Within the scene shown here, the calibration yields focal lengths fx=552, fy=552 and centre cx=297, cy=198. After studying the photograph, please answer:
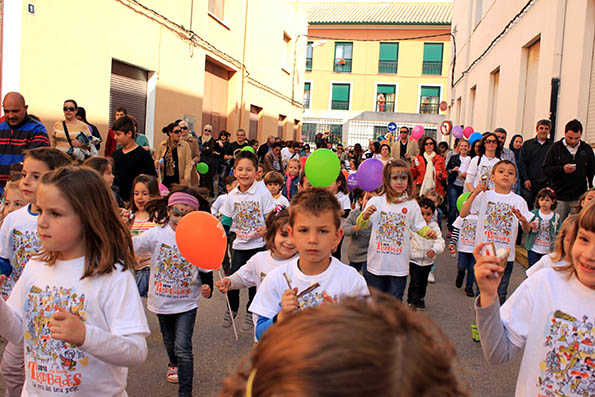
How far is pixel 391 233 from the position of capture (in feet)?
17.4

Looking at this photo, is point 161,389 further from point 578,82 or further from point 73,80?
point 578,82

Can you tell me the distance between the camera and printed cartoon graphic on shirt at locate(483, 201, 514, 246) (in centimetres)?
582

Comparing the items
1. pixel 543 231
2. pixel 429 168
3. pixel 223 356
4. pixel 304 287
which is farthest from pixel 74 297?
pixel 429 168

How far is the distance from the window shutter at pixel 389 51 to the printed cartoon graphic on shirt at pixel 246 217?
133ft

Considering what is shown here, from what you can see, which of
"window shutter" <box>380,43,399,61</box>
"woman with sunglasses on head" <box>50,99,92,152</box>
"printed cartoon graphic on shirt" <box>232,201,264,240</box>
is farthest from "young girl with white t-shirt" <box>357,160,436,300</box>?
"window shutter" <box>380,43,399,61</box>

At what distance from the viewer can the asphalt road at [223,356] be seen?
426cm

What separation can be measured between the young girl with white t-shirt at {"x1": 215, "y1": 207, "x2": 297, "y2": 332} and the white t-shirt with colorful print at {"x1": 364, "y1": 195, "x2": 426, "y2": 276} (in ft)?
4.35

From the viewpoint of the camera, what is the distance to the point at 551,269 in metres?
2.52

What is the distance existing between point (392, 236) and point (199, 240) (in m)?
2.26

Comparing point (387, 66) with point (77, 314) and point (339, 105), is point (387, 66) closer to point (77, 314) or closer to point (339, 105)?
point (339, 105)

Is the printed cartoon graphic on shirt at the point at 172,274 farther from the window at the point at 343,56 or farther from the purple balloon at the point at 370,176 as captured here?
the window at the point at 343,56

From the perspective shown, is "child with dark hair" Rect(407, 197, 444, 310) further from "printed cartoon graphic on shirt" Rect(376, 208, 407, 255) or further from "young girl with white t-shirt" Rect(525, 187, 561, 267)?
"young girl with white t-shirt" Rect(525, 187, 561, 267)

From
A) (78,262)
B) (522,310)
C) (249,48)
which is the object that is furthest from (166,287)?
(249,48)

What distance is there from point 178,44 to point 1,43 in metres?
6.18
